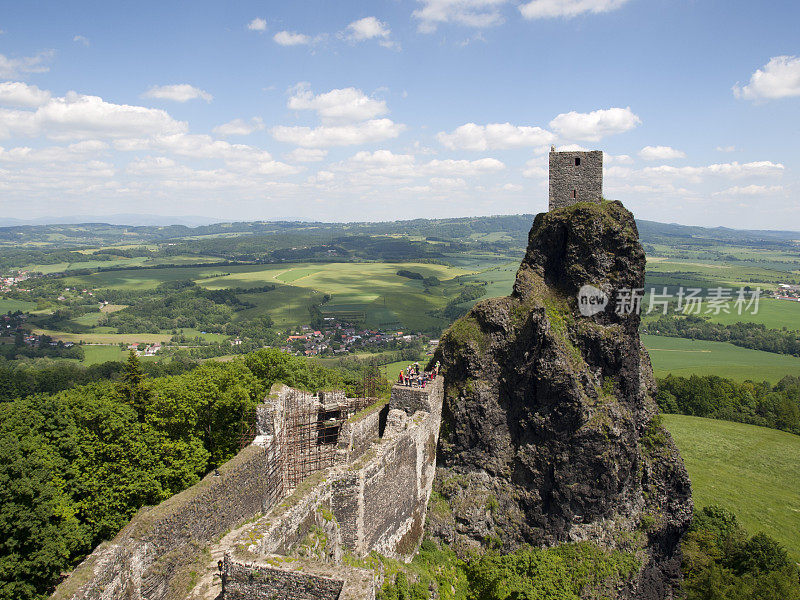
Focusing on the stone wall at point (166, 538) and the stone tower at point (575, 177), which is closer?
the stone wall at point (166, 538)

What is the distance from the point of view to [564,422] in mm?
25406

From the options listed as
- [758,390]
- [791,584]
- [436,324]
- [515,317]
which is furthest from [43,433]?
[436,324]

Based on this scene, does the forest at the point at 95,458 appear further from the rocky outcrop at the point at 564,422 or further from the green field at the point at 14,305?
the green field at the point at 14,305

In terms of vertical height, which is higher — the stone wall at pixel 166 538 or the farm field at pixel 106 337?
the stone wall at pixel 166 538

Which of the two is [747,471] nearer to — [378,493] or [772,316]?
[378,493]

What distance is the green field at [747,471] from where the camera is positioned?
40.8 m

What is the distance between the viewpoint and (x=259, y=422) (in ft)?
74.8

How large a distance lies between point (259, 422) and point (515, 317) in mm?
14664

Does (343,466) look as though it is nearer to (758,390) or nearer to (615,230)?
(615,230)

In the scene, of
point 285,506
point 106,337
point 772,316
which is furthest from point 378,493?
point 772,316

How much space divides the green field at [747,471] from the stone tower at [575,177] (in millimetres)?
30518

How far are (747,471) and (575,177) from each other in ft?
143

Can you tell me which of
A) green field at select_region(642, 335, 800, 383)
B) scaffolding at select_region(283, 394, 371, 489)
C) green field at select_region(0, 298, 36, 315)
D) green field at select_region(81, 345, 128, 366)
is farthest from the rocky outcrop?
green field at select_region(0, 298, 36, 315)

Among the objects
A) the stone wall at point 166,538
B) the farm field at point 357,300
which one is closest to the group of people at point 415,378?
the stone wall at point 166,538
